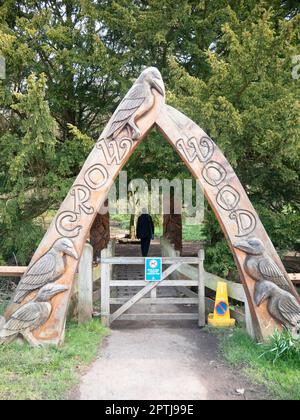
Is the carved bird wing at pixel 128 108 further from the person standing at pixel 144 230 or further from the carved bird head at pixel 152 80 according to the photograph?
the person standing at pixel 144 230

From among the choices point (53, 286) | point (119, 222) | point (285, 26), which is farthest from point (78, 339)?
point (119, 222)

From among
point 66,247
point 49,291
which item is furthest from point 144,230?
point 49,291

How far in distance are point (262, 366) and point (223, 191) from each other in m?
2.43

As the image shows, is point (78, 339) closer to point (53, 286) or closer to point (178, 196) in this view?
point (53, 286)

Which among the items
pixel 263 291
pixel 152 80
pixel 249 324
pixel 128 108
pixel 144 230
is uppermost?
pixel 152 80

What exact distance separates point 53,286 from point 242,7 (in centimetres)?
723

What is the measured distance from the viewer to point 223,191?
5414 mm

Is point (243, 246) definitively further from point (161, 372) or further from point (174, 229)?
point (174, 229)

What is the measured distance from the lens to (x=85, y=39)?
28.1 ft

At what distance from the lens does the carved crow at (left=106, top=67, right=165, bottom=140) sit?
18.0ft

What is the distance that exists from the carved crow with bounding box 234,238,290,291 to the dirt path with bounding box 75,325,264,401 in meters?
1.28

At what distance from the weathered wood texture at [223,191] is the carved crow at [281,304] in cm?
9

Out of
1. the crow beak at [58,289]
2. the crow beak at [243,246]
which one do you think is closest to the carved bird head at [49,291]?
the crow beak at [58,289]

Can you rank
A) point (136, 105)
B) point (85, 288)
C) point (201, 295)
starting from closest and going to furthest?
point (136, 105)
point (85, 288)
point (201, 295)
